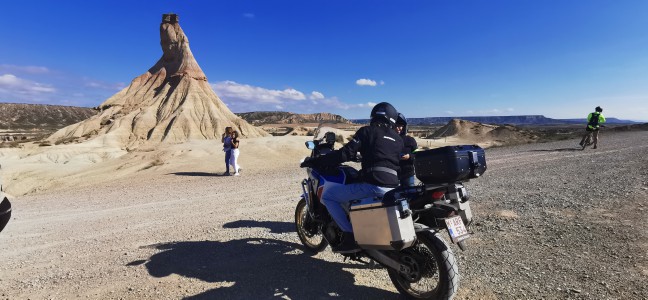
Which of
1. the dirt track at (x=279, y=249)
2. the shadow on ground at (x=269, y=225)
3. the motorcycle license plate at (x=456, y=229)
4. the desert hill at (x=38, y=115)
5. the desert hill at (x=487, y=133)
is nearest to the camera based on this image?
the motorcycle license plate at (x=456, y=229)

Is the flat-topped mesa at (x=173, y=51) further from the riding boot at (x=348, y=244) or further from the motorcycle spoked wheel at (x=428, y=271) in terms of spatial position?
the motorcycle spoked wheel at (x=428, y=271)

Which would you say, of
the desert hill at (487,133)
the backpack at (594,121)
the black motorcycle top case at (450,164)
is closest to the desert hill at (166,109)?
the desert hill at (487,133)

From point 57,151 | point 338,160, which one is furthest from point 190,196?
point 57,151

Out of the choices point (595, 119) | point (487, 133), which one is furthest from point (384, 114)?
point (487, 133)

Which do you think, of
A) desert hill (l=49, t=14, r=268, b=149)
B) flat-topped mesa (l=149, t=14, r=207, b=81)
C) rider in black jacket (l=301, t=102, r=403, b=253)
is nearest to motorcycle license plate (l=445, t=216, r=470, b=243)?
rider in black jacket (l=301, t=102, r=403, b=253)

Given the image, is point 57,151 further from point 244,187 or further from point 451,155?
point 451,155

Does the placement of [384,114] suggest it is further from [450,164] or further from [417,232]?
[417,232]

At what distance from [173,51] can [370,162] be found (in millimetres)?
62093

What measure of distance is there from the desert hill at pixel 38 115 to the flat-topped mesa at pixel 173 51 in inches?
4463

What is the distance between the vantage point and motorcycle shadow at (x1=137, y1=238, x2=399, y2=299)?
4.28m

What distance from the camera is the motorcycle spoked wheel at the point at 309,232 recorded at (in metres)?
5.39

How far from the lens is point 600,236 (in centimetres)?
557

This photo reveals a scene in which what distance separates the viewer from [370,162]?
4297mm

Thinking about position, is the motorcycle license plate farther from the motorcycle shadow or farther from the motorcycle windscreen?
the motorcycle windscreen
